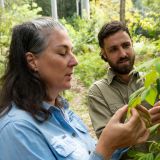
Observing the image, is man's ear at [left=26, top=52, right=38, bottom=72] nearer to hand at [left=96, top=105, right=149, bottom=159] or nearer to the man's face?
hand at [left=96, top=105, right=149, bottom=159]

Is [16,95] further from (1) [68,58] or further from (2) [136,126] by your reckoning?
(2) [136,126]

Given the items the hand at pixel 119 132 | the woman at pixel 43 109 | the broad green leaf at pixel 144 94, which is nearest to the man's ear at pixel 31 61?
the woman at pixel 43 109

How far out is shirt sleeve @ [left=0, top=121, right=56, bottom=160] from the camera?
5.18ft

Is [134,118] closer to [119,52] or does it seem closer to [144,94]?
[144,94]

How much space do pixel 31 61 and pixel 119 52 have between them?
1080mm

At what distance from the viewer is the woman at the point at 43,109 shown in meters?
1.61

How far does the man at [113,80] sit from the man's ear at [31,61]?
0.87 meters

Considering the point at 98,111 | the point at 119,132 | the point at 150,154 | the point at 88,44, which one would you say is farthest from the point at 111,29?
the point at 88,44

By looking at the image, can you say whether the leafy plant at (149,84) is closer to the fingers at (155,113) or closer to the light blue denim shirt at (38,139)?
the fingers at (155,113)

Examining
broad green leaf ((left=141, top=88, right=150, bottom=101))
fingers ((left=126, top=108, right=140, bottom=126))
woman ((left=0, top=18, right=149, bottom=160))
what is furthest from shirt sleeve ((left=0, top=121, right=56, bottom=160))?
broad green leaf ((left=141, top=88, right=150, bottom=101))

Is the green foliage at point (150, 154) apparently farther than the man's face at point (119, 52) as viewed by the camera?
No

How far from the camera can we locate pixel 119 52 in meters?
2.75

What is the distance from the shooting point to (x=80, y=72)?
12875mm

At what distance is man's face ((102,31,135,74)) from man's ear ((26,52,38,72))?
3.43ft
